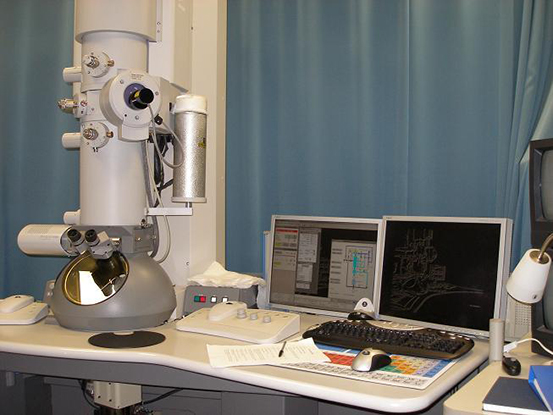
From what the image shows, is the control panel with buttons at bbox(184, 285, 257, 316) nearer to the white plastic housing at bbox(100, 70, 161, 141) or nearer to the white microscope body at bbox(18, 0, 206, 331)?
the white microscope body at bbox(18, 0, 206, 331)

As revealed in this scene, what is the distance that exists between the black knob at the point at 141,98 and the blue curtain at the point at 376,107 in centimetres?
70

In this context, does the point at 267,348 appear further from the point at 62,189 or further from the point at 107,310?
the point at 62,189

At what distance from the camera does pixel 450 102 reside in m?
1.93

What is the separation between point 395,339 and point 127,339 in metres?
0.72

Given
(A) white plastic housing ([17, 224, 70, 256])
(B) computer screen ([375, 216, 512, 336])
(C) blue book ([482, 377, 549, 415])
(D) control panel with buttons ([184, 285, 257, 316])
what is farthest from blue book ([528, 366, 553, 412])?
(A) white plastic housing ([17, 224, 70, 256])

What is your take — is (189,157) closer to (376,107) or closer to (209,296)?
(209,296)

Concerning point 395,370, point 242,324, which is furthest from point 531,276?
point 242,324

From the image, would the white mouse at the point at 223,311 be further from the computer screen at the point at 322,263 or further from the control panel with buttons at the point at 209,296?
the computer screen at the point at 322,263

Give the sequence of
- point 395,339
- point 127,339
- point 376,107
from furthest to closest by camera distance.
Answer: point 376,107
point 127,339
point 395,339

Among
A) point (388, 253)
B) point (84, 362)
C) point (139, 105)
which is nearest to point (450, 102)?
point (388, 253)

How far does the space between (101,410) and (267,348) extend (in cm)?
65

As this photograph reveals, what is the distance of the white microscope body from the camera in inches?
63.9

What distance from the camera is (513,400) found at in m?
0.98

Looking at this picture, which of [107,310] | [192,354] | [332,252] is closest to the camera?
[192,354]
